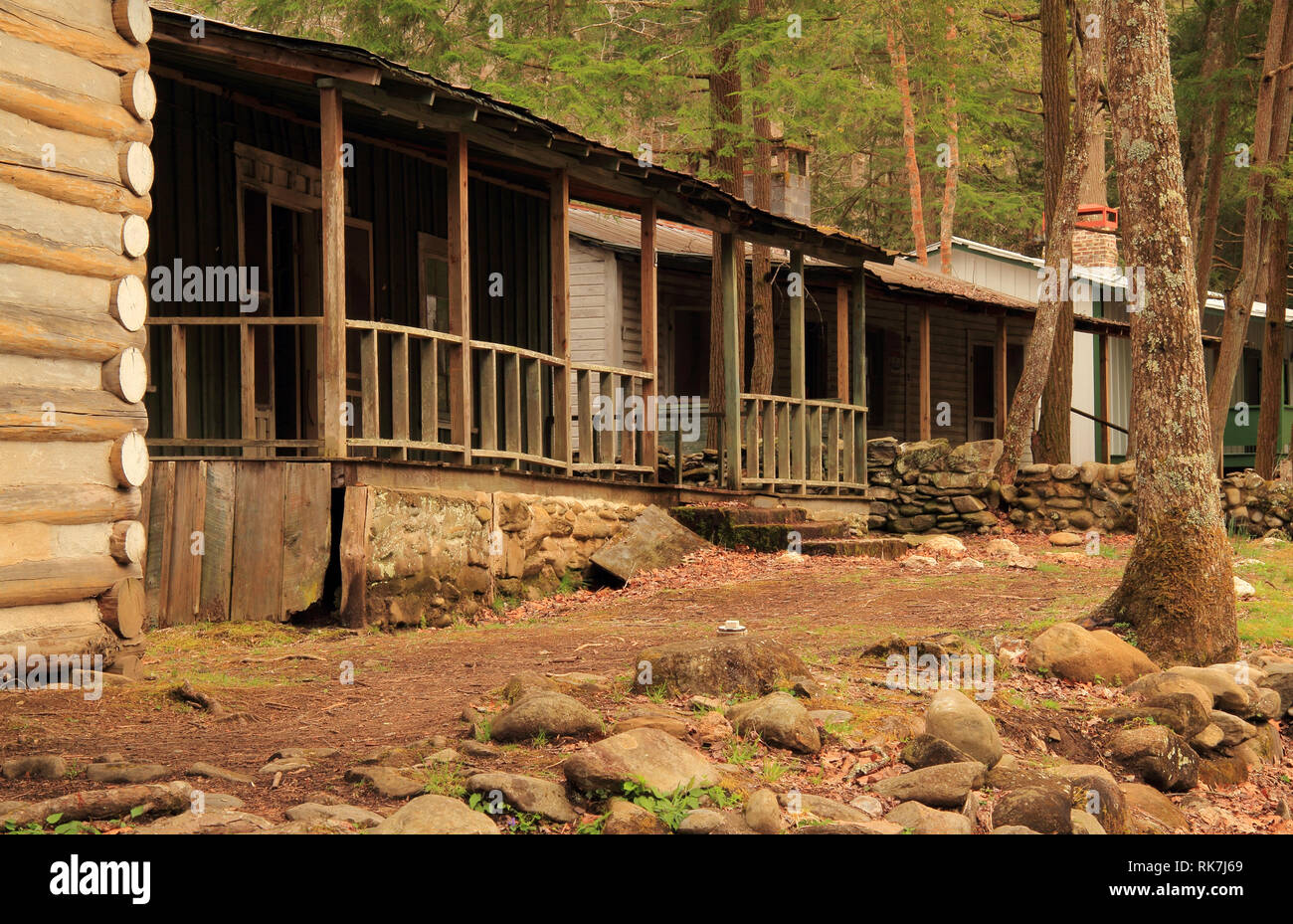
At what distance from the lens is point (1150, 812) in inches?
262

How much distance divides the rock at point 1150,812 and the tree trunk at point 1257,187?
16571 mm

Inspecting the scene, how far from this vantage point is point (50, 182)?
7.25 m

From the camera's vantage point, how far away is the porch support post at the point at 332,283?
9922 mm

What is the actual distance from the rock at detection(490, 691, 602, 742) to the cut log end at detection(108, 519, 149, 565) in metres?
2.66

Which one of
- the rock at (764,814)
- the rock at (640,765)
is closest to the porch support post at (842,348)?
the rock at (640,765)

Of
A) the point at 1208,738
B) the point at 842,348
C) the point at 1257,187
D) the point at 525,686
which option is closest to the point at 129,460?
the point at 525,686

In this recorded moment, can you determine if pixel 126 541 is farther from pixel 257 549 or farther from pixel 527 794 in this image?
pixel 527 794

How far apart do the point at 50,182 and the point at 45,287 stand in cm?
57

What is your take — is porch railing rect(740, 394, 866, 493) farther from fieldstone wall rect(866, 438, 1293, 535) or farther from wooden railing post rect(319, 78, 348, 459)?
wooden railing post rect(319, 78, 348, 459)

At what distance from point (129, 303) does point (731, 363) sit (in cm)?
868

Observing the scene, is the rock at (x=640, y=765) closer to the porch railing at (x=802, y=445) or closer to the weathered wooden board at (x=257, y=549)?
the weathered wooden board at (x=257, y=549)

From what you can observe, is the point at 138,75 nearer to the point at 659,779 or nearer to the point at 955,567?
the point at 659,779

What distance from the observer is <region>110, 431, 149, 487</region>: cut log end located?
752cm

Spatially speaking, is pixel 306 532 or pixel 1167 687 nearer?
pixel 1167 687
